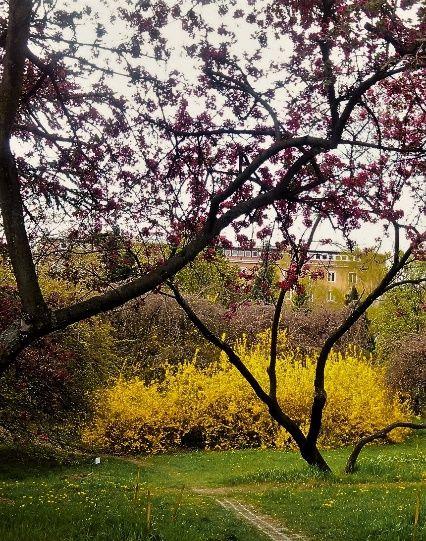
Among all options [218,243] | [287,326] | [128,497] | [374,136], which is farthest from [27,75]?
[287,326]

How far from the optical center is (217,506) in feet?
31.5

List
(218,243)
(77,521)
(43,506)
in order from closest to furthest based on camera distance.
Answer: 1. (77,521)
2. (43,506)
3. (218,243)

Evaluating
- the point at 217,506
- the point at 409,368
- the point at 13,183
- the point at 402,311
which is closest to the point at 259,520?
the point at 217,506

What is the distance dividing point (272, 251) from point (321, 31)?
213 inches

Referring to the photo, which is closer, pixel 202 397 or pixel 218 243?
pixel 218 243

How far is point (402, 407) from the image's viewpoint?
83.6 ft

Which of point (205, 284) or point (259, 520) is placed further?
point (205, 284)

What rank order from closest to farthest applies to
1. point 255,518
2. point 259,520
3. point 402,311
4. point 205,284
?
1. point 259,520
2. point 255,518
3. point 205,284
4. point 402,311

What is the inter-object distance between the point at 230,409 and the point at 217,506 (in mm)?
13662

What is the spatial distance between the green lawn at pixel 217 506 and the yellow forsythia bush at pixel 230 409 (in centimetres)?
602

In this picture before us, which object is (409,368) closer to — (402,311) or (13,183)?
(402,311)

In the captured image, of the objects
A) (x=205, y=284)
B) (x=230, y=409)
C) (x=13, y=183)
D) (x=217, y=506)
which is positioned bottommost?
(x=230, y=409)

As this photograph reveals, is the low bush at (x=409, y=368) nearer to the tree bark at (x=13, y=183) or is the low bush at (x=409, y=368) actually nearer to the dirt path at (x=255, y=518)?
the dirt path at (x=255, y=518)

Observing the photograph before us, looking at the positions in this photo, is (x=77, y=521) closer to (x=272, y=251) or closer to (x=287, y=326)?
(x=272, y=251)
